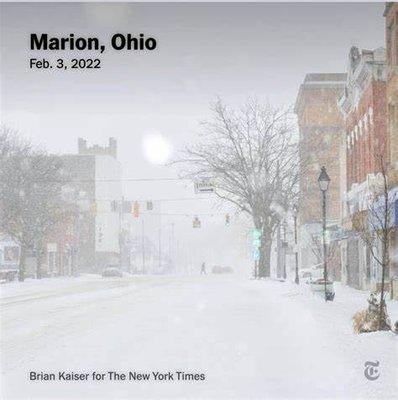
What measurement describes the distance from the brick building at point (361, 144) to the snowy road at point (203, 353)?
13056mm

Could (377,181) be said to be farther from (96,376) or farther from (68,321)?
(96,376)

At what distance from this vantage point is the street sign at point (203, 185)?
4719cm

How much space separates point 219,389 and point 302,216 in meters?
60.3

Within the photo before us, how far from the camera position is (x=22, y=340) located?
1334cm

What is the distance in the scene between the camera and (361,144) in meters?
35.3

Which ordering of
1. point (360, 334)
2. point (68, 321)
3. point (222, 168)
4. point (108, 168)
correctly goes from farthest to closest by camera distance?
point (108, 168) < point (222, 168) < point (68, 321) < point (360, 334)

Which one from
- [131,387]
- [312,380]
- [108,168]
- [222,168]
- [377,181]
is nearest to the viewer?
[131,387]

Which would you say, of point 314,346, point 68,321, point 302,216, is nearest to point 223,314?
point 68,321

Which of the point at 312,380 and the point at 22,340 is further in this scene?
the point at 22,340

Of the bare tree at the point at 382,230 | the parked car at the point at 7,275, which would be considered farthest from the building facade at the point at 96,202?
the bare tree at the point at 382,230

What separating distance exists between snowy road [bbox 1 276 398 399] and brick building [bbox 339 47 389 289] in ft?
42.8

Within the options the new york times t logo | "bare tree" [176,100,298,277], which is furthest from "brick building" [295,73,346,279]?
the new york times t logo

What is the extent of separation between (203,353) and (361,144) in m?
26.2

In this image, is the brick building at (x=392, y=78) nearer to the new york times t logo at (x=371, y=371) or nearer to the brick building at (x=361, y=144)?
the brick building at (x=361, y=144)
